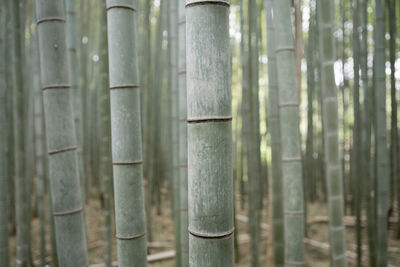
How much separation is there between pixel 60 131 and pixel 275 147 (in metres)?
1.17

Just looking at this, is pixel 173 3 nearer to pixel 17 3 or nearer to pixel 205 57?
pixel 17 3

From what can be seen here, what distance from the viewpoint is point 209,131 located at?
65 cm

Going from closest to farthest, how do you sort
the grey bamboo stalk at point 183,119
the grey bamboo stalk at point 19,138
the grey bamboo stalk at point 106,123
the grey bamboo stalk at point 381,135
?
the grey bamboo stalk at point 183,119 → the grey bamboo stalk at point 19,138 → the grey bamboo stalk at point 106,123 → the grey bamboo stalk at point 381,135

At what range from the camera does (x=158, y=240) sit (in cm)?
332

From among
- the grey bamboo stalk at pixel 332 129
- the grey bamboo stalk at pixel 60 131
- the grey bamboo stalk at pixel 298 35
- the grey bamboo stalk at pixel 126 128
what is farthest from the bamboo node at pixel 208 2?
the grey bamboo stalk at pixel 298 35

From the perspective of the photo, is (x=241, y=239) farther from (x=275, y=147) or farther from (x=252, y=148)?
(x=275, y=147)

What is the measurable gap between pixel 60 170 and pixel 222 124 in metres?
0.62

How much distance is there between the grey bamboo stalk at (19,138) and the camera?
5.36 ft

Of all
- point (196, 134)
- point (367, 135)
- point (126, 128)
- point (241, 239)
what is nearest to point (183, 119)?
point (126, 128)

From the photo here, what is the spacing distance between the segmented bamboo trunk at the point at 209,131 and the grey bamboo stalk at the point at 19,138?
1.34m

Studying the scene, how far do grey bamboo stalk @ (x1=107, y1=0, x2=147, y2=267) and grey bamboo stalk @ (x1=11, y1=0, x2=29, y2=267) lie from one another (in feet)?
3.03

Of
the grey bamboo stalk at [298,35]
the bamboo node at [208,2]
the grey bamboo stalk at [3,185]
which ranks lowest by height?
the grey bamboo stalk at [3,185]

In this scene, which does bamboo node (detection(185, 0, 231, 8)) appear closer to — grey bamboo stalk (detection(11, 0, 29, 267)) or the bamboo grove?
the bamboo grove

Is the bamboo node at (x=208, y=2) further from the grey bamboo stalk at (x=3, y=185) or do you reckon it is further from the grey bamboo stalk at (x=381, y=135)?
the grey bamboo stalk at (x=381, y=135)
